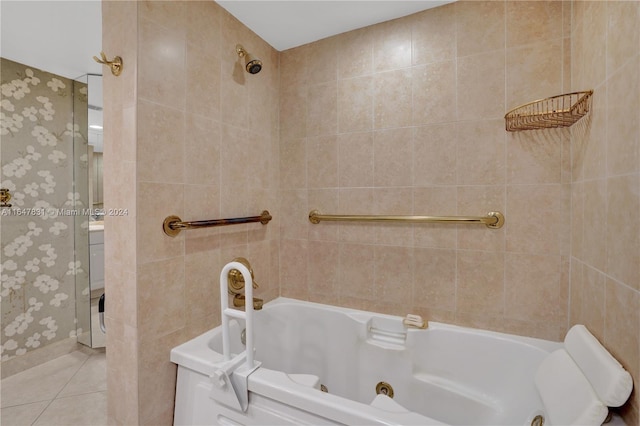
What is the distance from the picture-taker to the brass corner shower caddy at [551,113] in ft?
3.70

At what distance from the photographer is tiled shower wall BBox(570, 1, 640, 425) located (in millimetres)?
779

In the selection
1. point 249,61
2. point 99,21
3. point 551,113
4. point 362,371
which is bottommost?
point 362,371

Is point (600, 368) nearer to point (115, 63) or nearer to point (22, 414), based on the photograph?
point (115, 63)

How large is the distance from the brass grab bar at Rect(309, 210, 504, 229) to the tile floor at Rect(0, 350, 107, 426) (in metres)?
1.62

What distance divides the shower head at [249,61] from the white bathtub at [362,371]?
54.4 inches

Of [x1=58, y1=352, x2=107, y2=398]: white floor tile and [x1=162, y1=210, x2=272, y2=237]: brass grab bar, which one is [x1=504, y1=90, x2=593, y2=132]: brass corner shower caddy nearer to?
[x1=162, y1=210, x2=272, y2=237]: brass grab bar

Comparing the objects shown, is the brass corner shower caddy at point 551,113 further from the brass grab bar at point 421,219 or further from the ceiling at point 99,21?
the ceiling at point 99,21

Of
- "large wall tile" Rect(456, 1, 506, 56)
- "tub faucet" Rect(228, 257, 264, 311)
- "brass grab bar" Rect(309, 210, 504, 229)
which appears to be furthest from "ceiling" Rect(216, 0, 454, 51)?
"tub faucet" Rect(228, 257, 264, 311)

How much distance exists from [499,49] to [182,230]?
1.74 meters

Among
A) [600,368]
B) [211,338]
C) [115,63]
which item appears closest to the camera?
[600,368]

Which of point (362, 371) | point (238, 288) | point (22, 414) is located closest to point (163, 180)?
point (238, 288)

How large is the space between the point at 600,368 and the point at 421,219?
33.2 inches

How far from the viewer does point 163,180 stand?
4.05ft

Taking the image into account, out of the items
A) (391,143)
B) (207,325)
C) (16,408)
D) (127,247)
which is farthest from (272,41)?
(16,408)
